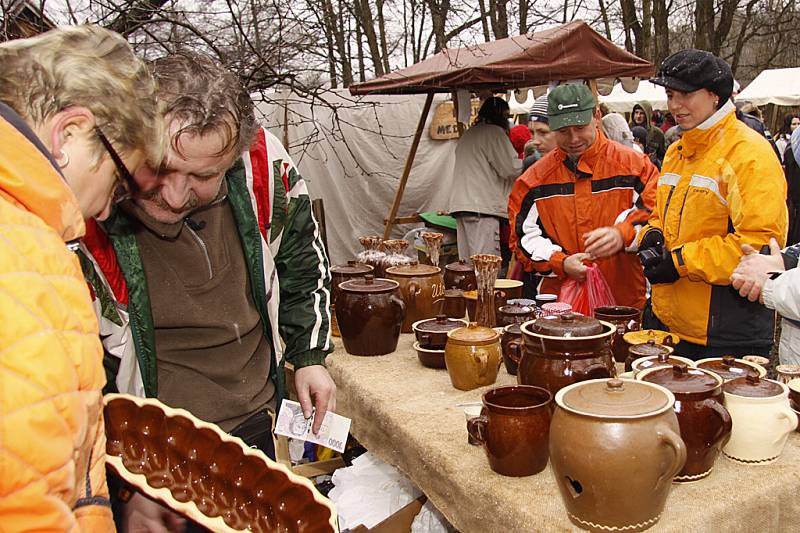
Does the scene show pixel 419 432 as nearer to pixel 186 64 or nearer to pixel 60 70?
pixel 186 64

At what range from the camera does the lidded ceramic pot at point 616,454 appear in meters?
1.24

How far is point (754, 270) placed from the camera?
2.13 m

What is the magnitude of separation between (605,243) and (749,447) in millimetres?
1470

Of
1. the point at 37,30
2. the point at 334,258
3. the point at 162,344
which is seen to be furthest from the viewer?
the point at 334,258

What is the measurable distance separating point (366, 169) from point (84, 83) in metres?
7.80

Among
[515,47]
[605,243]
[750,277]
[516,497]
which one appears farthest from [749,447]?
[515,47]

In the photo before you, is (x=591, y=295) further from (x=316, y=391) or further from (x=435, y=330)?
(x=316, y=391)

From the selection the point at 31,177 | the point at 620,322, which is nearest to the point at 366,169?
the point at 620,322

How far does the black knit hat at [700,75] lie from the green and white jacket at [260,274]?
152 centimetres

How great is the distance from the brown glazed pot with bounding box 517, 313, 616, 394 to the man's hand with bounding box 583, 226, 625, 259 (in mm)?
1286

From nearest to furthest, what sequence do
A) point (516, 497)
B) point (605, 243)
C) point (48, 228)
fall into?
point (48, 228)
point (516, 497)
point (605, 243)

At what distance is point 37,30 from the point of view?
2.36 metres

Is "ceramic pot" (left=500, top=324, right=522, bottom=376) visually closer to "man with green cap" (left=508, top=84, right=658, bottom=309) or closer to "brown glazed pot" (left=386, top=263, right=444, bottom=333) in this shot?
"brown glazed pot" (left=386, top=263, right=444, bottom=333)

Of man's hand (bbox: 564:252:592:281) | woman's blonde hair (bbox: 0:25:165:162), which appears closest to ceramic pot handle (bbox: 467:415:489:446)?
woman's blonde hair (bbox: 0:25:165:162)
